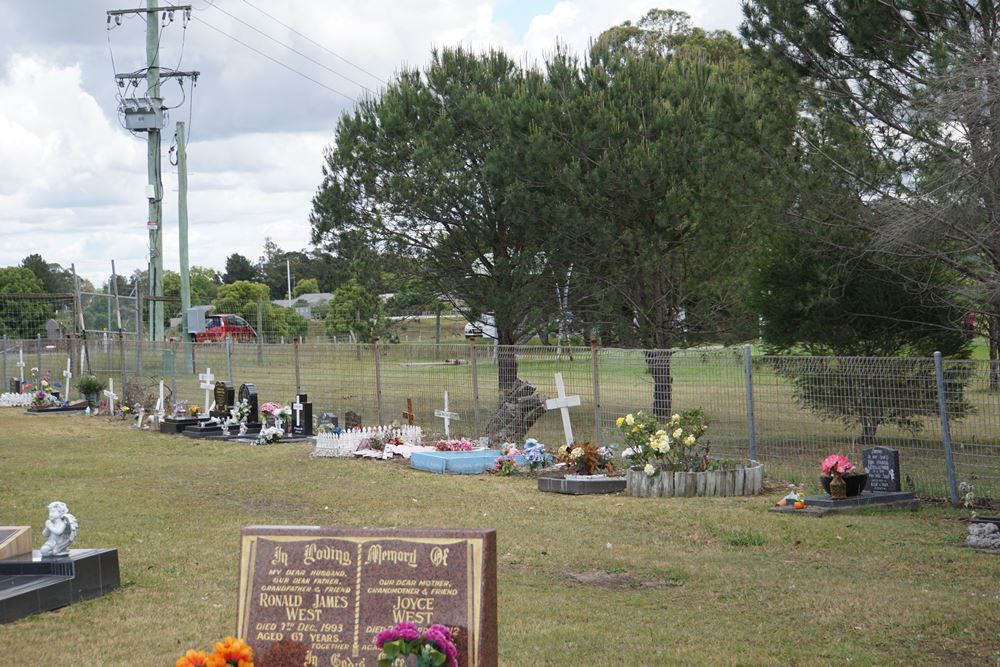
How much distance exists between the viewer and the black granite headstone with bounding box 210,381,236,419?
25234 millimetres

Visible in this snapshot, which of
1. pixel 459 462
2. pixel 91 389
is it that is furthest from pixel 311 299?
pixel 459 462

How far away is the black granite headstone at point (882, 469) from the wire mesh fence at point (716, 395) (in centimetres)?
62

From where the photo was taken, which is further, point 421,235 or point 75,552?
point 421,235

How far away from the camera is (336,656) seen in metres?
5.98

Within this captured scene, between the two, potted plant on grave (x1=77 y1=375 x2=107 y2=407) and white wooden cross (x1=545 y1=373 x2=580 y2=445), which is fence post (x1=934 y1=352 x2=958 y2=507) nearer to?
white wooden cross (x1=545 y1=373 x2=580 y2=445)

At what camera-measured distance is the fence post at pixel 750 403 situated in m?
15.6

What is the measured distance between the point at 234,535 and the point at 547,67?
1495 centimetres

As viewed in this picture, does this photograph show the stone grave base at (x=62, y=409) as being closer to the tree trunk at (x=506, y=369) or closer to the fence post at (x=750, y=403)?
the tree trunk at (x=506, y=369)

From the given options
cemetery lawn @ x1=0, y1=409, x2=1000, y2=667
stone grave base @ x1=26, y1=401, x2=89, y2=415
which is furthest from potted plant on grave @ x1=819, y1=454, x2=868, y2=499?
stone grave base @ x1=26, y1=401, x2=89, y2=415

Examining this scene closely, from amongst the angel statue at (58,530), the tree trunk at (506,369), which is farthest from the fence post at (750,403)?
the angel statue at (58,530)

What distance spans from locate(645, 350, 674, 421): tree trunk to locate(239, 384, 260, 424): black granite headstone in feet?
34.2

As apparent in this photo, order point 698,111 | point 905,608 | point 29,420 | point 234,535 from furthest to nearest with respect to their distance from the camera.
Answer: point 29,420, point 698,111, point 234,535, point 905,608

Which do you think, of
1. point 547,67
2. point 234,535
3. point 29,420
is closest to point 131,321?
point 29,420

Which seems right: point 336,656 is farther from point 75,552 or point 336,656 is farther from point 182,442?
point 182,442
